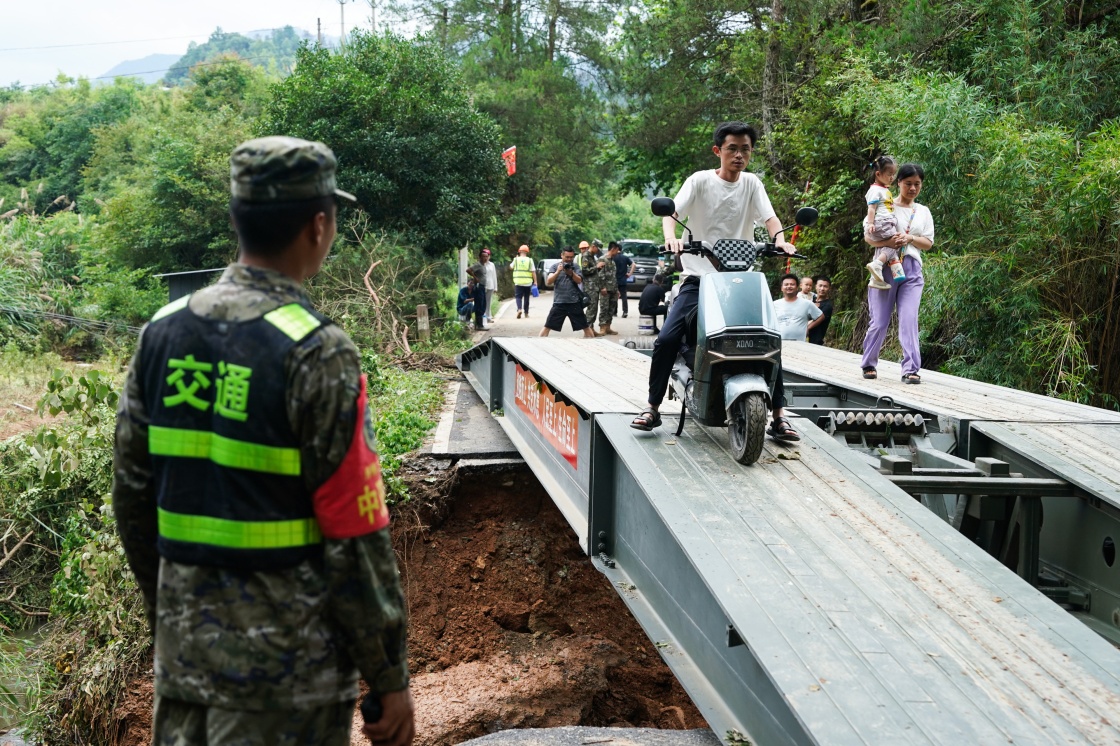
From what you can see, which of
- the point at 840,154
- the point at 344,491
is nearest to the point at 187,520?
the point at 344,491

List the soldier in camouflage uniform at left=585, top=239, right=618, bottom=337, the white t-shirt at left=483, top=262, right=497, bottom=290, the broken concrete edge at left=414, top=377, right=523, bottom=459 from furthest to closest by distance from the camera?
the white t-shirt at left=483, top=262, right=497, bottom=290, the soldier in camouflage uniform at left=585, top=239, right=618, bottom=337, the broken concrete edge at left=414, top=377, right=523, bottom=459

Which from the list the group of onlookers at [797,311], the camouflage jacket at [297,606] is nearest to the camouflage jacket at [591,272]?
the group of onlookers at [797,311]

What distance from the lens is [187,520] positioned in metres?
2.09

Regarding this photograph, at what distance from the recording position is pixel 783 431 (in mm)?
5426

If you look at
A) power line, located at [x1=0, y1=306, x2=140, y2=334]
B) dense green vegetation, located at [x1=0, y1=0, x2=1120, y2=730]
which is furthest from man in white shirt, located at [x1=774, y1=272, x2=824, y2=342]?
power line, located at [x1=0, y1=306, x2=140, y2=334]

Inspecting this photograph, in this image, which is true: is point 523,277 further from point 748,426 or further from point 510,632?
point 748,426

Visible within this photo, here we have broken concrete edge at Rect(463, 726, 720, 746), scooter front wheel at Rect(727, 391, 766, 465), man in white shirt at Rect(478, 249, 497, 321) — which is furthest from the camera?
man in white shirt at Rect(478, 249, 497, 321)

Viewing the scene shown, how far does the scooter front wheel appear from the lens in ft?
16.0

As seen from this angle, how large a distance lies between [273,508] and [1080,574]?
14.2 feet

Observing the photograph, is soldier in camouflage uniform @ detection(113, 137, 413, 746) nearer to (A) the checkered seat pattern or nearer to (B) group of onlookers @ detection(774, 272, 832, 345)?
(A) the checkered seat pattern

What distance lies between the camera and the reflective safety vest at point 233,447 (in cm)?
204

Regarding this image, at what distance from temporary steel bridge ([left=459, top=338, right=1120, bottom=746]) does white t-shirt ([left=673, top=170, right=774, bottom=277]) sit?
106cm

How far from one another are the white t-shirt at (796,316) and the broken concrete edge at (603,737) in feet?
26.8

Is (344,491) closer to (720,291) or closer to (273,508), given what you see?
(273,508)
